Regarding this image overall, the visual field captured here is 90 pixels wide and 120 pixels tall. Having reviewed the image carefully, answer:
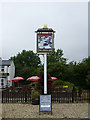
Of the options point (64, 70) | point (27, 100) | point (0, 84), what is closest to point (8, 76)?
point (0, 84)

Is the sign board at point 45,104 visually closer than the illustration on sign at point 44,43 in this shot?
Yes

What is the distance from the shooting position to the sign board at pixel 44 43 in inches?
397

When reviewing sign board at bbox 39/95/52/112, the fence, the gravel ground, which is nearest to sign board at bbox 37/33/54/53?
sign board at bbox 39/95/52/112

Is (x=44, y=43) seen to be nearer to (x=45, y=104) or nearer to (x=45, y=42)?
(x=45, y=42)

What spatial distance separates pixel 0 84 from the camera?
3328 centimetres

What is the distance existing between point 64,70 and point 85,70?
16555 millimetres

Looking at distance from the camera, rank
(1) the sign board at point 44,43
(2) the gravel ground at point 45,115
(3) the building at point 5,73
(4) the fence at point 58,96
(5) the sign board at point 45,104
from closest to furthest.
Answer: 1. (2) the gravel ground at point 45,115
2. (5) the sign board at point 45,104
3. (1) the sign board at point 44,43
4. (4) the fence at point 58,96
5. (3) the building at point 5,73

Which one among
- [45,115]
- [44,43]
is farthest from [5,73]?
[45,115]

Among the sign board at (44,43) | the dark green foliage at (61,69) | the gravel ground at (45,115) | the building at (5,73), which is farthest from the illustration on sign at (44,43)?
the building at (5,73)

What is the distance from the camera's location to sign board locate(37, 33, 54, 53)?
1009 centimetres

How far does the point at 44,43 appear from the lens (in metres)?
10.1

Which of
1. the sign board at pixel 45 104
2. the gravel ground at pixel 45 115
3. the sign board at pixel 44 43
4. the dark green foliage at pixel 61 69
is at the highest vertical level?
the sign board at pixel 44 43

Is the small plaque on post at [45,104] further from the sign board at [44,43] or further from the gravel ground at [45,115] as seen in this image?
the sign board at [44,43]

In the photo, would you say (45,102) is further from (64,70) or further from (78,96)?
(64,70)
